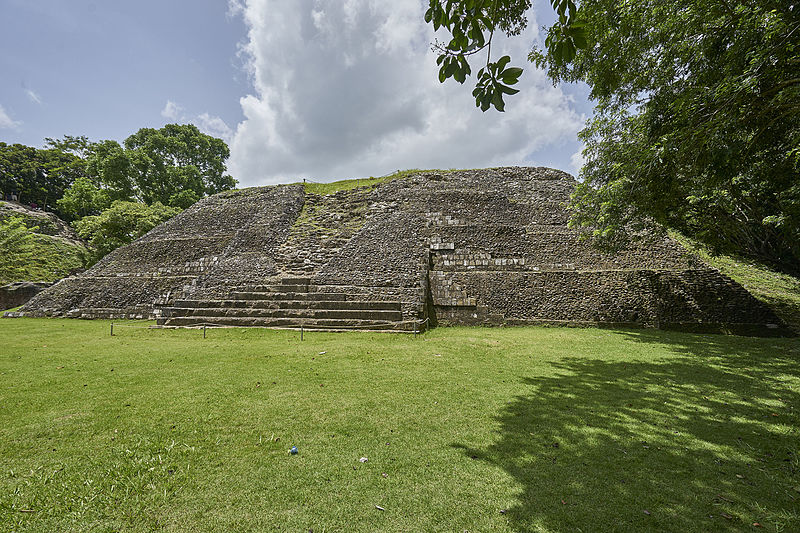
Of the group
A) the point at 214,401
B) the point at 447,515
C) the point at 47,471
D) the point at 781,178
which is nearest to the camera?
the point at 447,515

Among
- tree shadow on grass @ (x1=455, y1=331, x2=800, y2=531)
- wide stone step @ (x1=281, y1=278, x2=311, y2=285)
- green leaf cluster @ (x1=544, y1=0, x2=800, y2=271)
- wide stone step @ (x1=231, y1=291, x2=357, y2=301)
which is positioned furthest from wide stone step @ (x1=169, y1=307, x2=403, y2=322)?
green leaf cluster @ (x1=544, y1=0, x2=800, y2=271)

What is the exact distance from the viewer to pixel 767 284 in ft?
38.5

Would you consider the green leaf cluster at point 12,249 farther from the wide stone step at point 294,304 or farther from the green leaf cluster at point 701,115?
the green leaf cluster at point 701,115

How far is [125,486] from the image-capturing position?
2.32 m

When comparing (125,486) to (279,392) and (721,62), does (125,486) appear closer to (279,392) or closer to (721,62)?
(279,392)

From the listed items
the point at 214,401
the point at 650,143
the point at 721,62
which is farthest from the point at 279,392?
the point at 721,62

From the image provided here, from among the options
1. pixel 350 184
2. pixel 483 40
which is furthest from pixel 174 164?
pixel 483 40

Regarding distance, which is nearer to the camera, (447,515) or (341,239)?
(447,515)

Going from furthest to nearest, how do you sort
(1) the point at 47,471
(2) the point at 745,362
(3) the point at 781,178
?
(2) the point at 745,362, (3) the point at 781,178, (1) the point at 47,471

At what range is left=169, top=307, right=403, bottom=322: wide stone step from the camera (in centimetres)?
991

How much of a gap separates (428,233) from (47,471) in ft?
41.7

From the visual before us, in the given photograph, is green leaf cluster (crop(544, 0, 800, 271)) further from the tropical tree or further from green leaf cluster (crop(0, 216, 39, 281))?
the tropical tree

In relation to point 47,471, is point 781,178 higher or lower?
higher

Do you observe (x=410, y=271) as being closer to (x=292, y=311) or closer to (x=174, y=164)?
(x=292, y=311)
